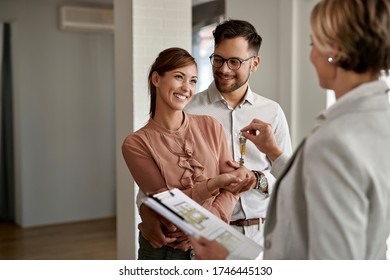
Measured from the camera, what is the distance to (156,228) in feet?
4.79

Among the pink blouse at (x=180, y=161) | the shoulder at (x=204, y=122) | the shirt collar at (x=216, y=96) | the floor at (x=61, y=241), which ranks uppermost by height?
the shirt collar at (x=216, y=96)

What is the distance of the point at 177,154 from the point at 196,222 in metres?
0.36

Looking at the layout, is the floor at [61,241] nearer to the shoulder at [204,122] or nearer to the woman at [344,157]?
the shoulder at [204,122]

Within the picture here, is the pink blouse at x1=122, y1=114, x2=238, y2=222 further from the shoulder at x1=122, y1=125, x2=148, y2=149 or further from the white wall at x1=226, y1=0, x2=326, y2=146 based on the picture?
the white wall at x1=226, y1=0, x2=326, y2=146

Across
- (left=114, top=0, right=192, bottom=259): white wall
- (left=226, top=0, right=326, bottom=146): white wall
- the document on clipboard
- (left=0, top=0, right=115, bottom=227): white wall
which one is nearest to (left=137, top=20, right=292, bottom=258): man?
the document on clipboard

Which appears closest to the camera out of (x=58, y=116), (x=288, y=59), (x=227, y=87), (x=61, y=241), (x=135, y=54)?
(x=227, y=87)

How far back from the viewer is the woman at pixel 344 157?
2.85ft

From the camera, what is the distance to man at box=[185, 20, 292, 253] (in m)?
1.73

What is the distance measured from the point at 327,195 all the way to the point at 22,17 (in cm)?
466

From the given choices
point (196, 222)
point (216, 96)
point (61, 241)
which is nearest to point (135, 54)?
point (216, 96)

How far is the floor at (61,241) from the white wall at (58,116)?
20cm

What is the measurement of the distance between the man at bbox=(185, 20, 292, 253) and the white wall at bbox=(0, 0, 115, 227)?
11.4ft

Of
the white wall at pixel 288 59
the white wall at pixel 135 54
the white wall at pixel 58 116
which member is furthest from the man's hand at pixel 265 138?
the white wall at pixel 58 116

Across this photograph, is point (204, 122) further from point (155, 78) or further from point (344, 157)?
point (344, 157)
